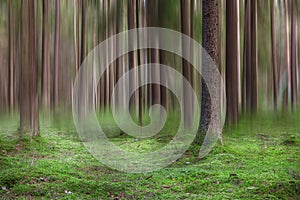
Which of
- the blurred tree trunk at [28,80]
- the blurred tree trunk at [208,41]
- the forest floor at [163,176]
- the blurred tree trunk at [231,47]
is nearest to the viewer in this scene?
the forest floor at [163,176]

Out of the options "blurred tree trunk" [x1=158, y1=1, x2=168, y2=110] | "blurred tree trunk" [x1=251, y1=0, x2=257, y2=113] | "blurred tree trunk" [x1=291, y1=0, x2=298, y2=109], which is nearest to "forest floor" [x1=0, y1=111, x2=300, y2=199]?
"blurred tree trunk" [x1=251, y1=0, x2=257, y2=113]

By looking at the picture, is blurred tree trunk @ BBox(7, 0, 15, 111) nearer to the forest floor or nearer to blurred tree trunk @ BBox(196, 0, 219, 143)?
the forest floor

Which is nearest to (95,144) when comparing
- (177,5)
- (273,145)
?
(273,145)

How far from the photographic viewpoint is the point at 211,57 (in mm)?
7539

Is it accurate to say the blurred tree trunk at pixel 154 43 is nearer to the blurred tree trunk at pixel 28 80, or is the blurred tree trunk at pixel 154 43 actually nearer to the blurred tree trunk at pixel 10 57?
the blurred tree trunk at pixel 28 80

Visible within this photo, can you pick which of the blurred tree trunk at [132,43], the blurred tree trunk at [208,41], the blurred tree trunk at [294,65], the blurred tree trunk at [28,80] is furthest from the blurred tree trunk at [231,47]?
the blurred tree trunk at [294,65]

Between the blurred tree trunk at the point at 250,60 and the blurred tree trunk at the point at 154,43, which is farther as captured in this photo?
the blurred tree trunk at the point at 154,43

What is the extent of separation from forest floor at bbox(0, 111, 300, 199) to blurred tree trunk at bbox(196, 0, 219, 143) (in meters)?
0.69

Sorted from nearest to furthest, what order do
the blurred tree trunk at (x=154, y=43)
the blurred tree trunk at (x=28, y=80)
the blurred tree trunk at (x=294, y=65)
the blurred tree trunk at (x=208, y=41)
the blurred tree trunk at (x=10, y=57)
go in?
the blurred tree trunk at (x=208, y=41) < the blurred tree trunk at (x=28, y=80) < the blurred tree trunk at (x=154, y=43) < the blurred tree trunk at (x=294, y=65) < the blurred tree trunk at (x=10, y=57)

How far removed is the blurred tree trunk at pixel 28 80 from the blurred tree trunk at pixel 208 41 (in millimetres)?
4673

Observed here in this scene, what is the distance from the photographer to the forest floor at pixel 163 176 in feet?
15.8

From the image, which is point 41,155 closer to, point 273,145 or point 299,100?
point 273,145

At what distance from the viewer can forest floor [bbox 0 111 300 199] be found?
4.80m

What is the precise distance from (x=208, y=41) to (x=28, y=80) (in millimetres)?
5100
